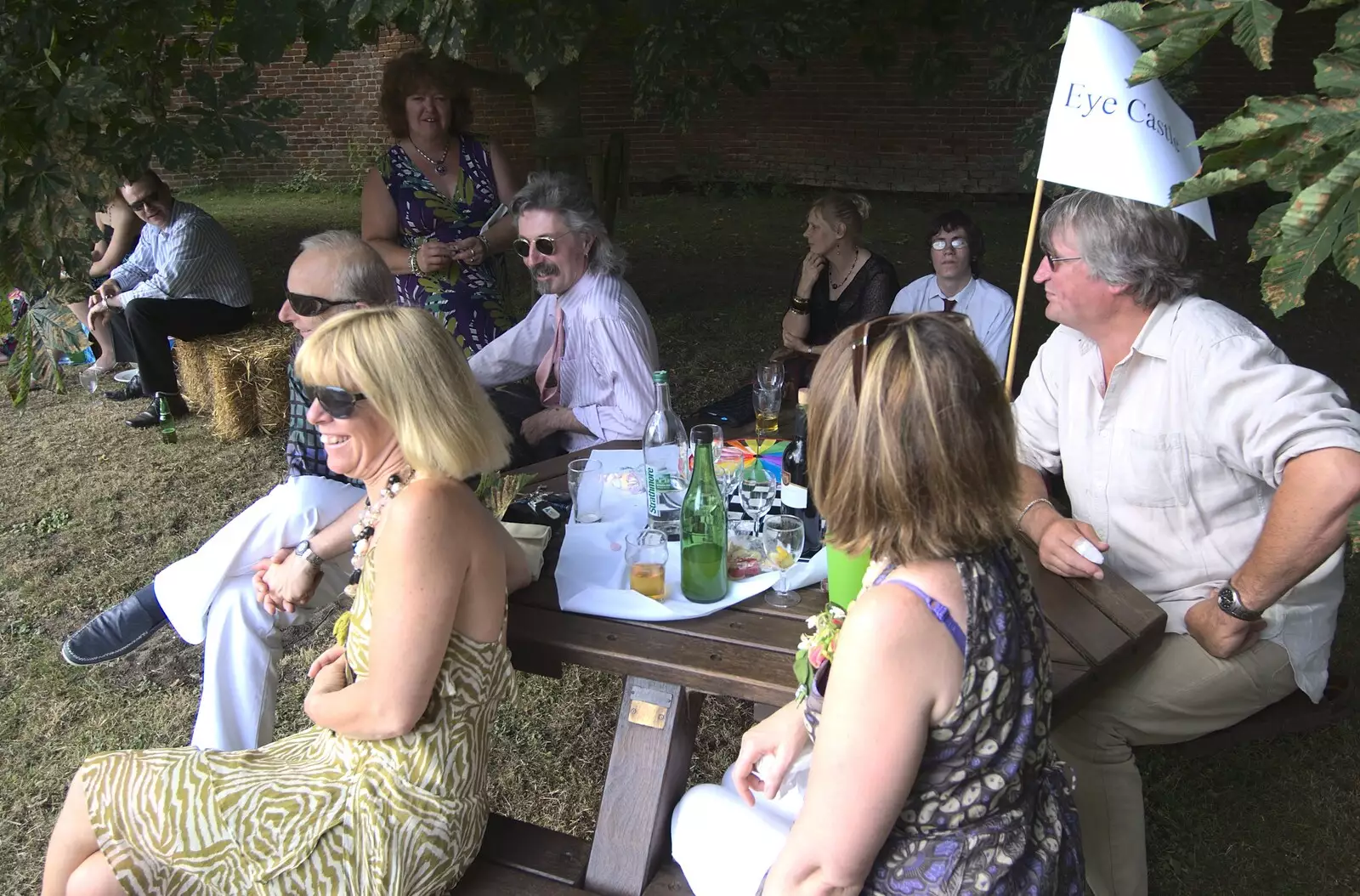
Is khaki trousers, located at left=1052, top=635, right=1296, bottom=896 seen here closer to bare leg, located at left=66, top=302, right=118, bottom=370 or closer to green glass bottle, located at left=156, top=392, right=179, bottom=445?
green glass bottle, located at left=156, top=392, right=179, bottom=445

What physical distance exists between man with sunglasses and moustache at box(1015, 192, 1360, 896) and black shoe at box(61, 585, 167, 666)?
2.52m

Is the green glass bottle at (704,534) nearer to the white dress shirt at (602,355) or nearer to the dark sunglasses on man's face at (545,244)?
the white dress shirt at (602,355)

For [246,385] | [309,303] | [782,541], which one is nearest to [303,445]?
[309,303]

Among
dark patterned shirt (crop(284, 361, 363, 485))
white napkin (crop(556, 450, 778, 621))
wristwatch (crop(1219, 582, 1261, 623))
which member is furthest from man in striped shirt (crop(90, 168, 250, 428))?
Result: wristwatch (crop(1219, 582, 1261, 623))

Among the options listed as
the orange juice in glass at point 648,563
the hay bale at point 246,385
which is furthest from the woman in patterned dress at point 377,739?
the hay bale at point 246,385

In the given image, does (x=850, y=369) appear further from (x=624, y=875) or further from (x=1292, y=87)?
(x=1292, y=87)

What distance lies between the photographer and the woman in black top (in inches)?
171

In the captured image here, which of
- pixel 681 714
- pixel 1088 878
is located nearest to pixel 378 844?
pixel 681 714

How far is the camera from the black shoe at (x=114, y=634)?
2.93 metres

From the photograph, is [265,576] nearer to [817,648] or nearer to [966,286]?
[817,648]

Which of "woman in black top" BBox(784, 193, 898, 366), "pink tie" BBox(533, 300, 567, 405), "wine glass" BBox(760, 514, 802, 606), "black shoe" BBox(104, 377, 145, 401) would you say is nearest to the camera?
"wine glass" BBox(760, 514, 802, 606)

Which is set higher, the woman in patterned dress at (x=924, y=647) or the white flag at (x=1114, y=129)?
the white flag at (x=1114, y=129)

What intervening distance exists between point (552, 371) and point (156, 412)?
351 cm

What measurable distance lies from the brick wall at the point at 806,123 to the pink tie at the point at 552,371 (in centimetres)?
723
